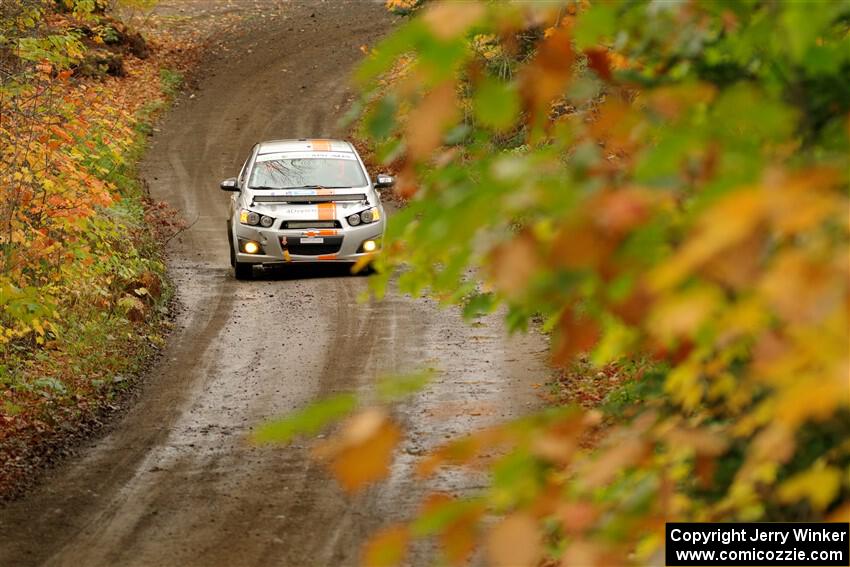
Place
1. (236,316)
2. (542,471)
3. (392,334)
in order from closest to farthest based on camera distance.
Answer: (542,471)
(392,334)
(236,316)

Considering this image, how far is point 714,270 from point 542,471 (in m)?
0.76

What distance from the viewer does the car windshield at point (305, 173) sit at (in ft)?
55.1

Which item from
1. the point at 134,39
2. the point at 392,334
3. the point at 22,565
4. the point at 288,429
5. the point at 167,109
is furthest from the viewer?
the point at 134,39

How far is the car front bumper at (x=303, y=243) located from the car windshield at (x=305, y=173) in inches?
32.2

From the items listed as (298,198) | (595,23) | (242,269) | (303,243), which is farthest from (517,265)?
(242,269)

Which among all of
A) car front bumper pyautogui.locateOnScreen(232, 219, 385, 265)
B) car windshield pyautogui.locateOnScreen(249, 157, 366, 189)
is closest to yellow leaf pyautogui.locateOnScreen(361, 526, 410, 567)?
car front bumper pyautogui.locateOnScreen(232, 219, 385, 265)

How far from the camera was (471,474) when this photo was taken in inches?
344

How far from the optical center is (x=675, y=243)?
97.1 inches

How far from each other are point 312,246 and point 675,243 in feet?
46.0

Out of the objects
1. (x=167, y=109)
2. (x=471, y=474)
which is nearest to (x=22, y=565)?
(x=471, y=474)

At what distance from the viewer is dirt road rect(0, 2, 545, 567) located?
7.62m

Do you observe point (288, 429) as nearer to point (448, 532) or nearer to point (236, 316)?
point (448, 532)

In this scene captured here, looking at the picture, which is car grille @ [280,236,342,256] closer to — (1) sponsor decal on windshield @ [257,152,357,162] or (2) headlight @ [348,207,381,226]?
(2) headlight @ [348,207,381,226]

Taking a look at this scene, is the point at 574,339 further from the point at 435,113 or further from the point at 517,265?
the point at 435,113
